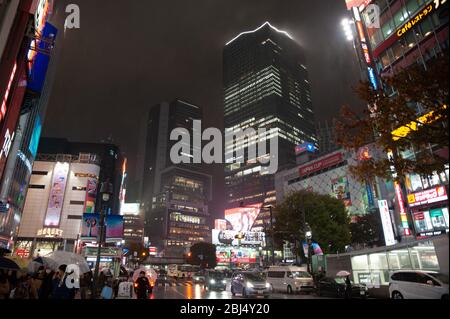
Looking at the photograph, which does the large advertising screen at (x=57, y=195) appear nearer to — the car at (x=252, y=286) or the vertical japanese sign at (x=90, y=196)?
the vertical japanese sign at (x=90, y=196)

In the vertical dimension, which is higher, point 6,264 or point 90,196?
point 90,196

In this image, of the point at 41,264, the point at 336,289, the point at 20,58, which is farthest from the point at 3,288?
the point at 20,58

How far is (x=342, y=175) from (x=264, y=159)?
99.4 meters

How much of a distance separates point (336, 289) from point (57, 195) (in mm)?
78161

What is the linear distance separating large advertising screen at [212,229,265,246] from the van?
38964 millimetres

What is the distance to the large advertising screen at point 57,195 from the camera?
253 feet

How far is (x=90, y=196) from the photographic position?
8231 centimetres

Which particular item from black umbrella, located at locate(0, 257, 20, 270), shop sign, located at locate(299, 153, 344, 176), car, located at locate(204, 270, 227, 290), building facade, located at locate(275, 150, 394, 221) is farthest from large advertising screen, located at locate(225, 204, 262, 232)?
Answer: black umbrella, located at locate(0, 257, 20, 270)

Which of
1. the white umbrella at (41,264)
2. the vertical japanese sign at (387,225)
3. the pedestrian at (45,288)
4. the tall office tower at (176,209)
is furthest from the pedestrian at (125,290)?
the tall office tower at (176,209)

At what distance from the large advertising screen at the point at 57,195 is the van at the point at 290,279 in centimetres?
6885

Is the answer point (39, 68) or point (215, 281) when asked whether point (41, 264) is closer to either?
point (215, 281)

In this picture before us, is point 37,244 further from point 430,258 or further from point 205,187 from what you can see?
point 205,187

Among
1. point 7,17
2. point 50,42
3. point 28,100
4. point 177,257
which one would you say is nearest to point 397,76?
point 7,17

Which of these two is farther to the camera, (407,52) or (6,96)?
(407,52)
